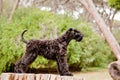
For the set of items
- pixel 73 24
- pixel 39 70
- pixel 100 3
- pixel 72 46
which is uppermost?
pixel 100 3

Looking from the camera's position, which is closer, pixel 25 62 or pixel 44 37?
pixel 25 62

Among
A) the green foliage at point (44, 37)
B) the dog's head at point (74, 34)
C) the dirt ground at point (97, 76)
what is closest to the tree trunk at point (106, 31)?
the dirt ground at point (97, 76)

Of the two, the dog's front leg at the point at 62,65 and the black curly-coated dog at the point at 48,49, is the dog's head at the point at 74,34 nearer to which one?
the black curly-coated dog at the point at 48,49

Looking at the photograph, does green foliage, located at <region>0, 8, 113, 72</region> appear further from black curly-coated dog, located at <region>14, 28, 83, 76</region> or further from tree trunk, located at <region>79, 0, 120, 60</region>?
black curly-coated dog, located at <region>14, 28, 83, 76</region>

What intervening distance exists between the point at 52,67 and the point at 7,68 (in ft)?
2.89

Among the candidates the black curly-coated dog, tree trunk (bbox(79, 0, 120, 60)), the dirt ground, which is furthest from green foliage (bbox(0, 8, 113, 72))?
the black curly-coated dog

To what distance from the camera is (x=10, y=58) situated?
6.28 metres

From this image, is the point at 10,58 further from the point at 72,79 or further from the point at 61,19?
the point at 72,79

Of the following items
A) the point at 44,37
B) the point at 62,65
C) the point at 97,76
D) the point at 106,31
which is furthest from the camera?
the point at 97,76

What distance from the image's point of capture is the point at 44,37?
6250 mm

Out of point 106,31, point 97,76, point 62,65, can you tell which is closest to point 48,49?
point 62,65

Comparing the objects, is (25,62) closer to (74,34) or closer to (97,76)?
(74,34)

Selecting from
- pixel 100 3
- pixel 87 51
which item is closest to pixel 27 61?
pixel 87 51

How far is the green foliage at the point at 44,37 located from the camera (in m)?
6.24
